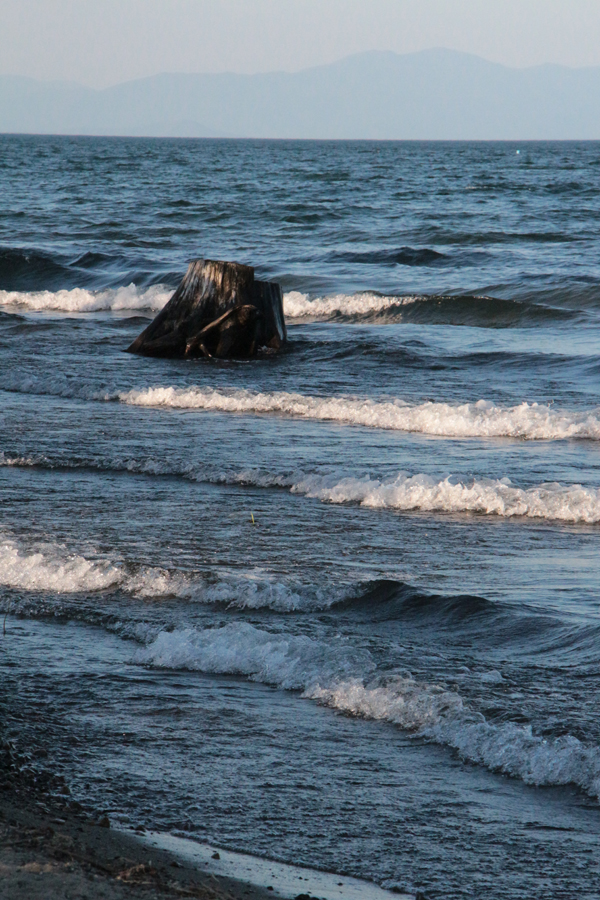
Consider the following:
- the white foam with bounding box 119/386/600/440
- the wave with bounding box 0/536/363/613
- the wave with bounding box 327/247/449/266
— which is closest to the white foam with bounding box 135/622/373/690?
the wave with bounding box 0/536/363/613

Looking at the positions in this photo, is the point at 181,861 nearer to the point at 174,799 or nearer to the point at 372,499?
the point at 174,799

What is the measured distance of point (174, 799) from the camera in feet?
10.1

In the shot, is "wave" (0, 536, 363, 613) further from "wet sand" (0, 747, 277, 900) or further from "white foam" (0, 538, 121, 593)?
"wet sand" (0, 747, 277, 900)

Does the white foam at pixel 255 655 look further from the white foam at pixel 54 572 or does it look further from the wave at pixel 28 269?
the wave at pixel 28 269

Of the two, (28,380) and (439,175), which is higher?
(439,175)

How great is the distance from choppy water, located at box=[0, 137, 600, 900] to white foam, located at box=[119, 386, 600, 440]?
0.03m

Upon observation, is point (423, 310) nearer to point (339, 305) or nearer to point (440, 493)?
point (339, 305)

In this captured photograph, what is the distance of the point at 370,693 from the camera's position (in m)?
3.79

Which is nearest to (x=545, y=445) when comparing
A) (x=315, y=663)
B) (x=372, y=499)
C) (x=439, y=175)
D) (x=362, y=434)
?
(x=362, y=434)

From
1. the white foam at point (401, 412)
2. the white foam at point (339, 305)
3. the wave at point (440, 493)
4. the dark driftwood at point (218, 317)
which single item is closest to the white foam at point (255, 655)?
the wave at point (440, 493)

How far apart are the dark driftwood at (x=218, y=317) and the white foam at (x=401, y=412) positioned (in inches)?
94.7

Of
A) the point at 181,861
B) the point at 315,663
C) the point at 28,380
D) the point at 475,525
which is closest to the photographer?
the point at 181,861

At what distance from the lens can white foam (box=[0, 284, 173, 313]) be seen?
18297mm

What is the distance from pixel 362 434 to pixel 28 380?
390 centimetres
